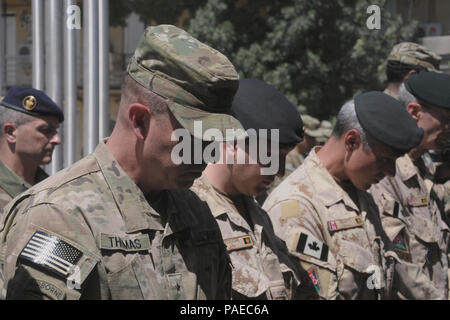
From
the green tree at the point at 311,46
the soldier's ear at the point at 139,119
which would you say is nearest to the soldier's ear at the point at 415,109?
the soldier's ear at the point at 139,119

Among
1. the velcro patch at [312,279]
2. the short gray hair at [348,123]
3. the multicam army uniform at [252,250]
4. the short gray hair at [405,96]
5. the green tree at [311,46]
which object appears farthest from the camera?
the green tree at [311,46]

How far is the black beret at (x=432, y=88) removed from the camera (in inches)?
178

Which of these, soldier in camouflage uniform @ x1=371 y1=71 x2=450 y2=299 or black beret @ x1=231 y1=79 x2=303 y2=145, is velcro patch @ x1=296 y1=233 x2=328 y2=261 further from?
soldier in camouflage uniform @ x1=371 y1=71 x2=450 y2=299

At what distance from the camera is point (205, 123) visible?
1991 millimetres

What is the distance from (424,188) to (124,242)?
3072mm

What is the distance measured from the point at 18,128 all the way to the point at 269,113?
189cm

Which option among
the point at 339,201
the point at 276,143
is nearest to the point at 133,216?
the point at 276,143

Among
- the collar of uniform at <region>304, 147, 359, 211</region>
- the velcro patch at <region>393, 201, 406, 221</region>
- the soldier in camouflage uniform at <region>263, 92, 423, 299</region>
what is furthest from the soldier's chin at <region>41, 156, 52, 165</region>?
the velcro patch at <region>393, 201, 406, 221</region>

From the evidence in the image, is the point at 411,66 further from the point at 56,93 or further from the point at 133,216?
the point at 133,216

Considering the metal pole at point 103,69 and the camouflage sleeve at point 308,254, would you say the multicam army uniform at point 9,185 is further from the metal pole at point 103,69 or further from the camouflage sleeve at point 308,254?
the camouflage sleeve at point 308,254

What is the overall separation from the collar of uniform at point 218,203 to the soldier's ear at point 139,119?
2.97ft

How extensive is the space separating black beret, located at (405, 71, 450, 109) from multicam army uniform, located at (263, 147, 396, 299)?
121 centimetres

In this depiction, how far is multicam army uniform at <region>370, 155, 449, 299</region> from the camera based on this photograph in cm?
416

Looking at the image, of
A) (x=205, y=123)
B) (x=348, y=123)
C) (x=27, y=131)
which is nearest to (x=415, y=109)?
(x=348, y=123)
